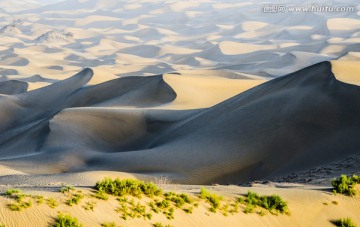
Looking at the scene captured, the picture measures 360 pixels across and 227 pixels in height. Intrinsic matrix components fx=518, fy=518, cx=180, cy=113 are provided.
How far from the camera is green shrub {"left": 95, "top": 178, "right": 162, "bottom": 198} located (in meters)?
7.24

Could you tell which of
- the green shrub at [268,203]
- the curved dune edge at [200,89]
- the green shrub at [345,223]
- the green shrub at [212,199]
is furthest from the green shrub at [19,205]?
the curved dune edge at [200,89]

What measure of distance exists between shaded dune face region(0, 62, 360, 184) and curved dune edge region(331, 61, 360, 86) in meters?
0.33

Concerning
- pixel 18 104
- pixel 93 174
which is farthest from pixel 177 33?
pixel 93 174

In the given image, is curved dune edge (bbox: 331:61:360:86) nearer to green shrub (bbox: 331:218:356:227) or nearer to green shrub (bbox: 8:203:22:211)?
green shrub (bbox: 331:218:356:227)

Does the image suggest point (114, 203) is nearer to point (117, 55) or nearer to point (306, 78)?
point (306, 78)

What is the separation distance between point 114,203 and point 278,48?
6595 centimetres

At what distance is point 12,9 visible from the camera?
185625mm

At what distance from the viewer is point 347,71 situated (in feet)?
68.5

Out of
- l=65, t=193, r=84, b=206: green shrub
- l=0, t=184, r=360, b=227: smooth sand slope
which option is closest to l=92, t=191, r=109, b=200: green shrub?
l=0, t=184, r=360, b=227: smooth sand slope

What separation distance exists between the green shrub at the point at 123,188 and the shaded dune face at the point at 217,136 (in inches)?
320

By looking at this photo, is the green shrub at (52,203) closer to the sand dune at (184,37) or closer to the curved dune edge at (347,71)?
the curved dune edge at (347,71)

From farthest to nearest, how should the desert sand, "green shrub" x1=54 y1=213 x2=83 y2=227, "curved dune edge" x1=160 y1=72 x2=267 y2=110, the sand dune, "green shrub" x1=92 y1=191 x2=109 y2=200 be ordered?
the sand dune
"curved dune edge" x1=160 y1=72 x2=267 y2=110
the desert sand
"green shrub" x1=92 y1=191 x2=109 y2=200
"green shrub" x1=54 y1=213 x2=83 y2=227

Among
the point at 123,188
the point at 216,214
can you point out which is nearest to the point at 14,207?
the point at 123,188

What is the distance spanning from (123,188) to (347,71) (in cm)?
1579
